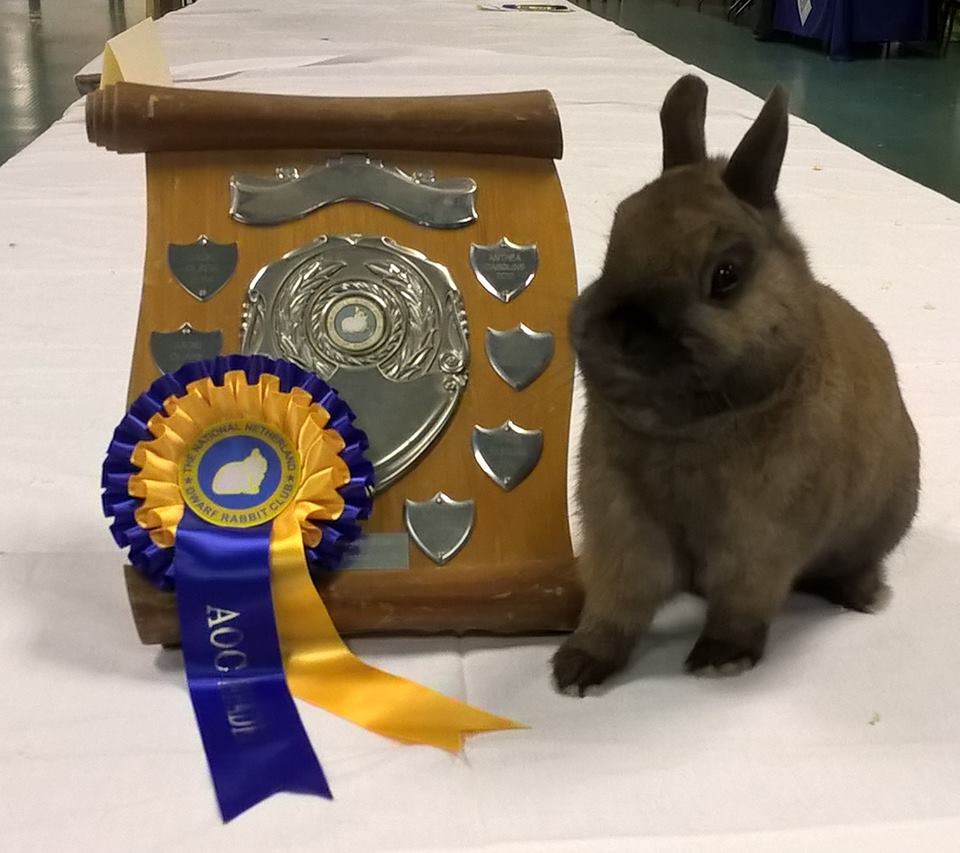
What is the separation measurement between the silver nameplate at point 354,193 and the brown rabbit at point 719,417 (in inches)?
8.6

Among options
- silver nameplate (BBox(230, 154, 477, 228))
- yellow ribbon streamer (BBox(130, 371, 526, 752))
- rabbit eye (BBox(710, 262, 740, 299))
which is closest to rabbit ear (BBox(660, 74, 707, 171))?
rabbit eye (BBox(710, 262, 740, 299))

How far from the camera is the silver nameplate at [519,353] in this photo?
92 cm

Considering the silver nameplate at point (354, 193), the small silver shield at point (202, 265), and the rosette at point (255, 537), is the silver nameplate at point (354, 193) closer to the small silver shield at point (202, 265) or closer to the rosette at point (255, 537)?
the small silver shield at point (202, 265)

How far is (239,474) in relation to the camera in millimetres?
858

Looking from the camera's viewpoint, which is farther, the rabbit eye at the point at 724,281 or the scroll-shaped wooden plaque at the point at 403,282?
the scroll-shaped wooden plaque at the point at 403,282

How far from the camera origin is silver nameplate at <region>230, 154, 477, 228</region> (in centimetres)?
93

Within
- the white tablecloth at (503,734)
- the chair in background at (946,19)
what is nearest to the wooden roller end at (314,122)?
the white tablecloth at (503,734)

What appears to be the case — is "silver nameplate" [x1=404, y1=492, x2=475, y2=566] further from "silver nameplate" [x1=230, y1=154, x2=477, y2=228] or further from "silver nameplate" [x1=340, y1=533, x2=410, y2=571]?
"silver nameplate" [x1=230, y1=154, x2=477, y2=228]

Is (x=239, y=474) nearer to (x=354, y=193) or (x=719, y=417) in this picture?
(x=354, y=193)

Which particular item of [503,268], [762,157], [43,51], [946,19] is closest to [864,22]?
[946,19]

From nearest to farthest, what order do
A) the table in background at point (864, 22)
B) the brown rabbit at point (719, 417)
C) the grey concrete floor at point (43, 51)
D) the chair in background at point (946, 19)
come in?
the brown rabbit at point (719, 417), the grey concrete floor at point (43, 51), the table in background at point (864, 22), the chair in background at point (946, 19)

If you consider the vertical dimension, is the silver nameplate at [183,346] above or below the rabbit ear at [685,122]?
below

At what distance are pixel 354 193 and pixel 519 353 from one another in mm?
194

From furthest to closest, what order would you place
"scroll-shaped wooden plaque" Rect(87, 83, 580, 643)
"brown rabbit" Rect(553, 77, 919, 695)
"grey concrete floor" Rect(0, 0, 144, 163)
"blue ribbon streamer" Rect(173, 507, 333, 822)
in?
"grey concrete floor" Rect(0, 0, 144, 163) → "scroll-shaped wooden plaque" Rect(87, 83, 580, 643) → "blue ribbon streamer" Rect(173, 507, 333, 822) → "brown rabbit" Rect(553, 77, 919, 695)
